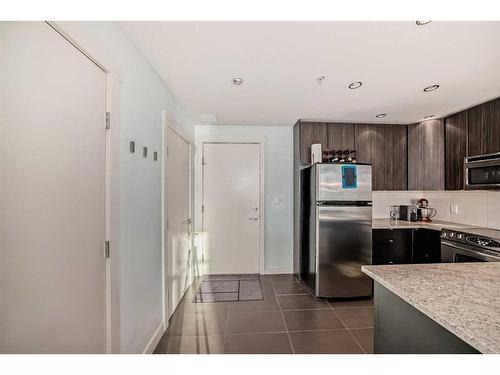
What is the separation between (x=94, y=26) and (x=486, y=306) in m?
2.05

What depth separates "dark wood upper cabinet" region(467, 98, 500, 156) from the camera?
92.7 inches

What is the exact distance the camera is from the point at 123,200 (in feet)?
4.67

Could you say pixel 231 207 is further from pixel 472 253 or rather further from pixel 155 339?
pixel 472 253

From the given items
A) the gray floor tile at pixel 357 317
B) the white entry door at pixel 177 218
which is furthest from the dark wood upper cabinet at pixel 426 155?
the white entry door at pixel 177 218

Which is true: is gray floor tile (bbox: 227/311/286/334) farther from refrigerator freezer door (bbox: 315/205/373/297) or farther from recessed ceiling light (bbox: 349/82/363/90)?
recessed ceiling light (bbox: 349/82/363/90)

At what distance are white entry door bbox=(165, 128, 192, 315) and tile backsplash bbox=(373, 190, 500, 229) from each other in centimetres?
289

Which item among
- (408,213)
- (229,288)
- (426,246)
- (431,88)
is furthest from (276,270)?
(431,88)

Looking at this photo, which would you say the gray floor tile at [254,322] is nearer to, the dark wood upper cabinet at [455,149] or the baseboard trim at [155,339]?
the baseboard trim at [155,339]

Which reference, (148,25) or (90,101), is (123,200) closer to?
(90,101)

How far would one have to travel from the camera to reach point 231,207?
11.7 ft

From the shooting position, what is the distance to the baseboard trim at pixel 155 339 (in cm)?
177

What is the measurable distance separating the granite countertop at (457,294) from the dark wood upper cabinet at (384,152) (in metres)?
2.24
